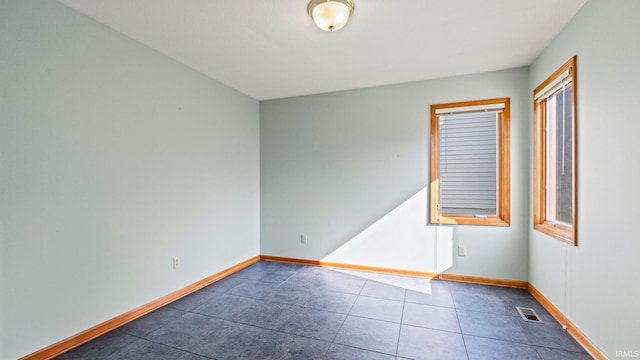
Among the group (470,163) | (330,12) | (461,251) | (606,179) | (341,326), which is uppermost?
(330,12)

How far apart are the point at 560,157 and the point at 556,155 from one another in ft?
0.32

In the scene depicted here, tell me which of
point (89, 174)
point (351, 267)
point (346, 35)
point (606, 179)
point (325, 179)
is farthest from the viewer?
point (325, 179)

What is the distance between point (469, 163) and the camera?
3373mm

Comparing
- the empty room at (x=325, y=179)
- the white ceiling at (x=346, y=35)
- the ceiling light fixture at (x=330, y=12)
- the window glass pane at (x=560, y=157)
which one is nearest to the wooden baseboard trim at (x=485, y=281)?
the empty room at (x=325, y=179)

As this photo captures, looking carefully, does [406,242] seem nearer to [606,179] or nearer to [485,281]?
[485,281]

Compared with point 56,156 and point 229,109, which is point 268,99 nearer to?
point 229,109

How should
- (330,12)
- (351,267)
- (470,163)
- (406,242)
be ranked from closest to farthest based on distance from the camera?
(330,12)
(470,163)
(406,242)
(351,267)

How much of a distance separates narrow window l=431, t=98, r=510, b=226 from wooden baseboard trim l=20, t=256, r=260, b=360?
2.96 meters

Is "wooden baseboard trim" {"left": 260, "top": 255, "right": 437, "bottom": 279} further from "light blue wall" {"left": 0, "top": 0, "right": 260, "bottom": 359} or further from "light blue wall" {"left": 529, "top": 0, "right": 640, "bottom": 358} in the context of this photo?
"light blue wall" {"left": 529, "top": 0, "right": 640, "bottom": 358}

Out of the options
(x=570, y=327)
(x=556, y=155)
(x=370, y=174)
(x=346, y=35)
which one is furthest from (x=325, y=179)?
(x=570, y=327)

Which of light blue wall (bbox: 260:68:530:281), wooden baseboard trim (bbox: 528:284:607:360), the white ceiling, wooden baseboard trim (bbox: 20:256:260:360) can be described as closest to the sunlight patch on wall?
light blue wall (bbox: 260:68:530:281)

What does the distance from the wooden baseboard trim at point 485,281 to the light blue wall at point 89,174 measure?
2980 millimetres

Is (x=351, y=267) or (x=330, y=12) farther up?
(x=330, y=12)

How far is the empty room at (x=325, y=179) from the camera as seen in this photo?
1.81 meters
